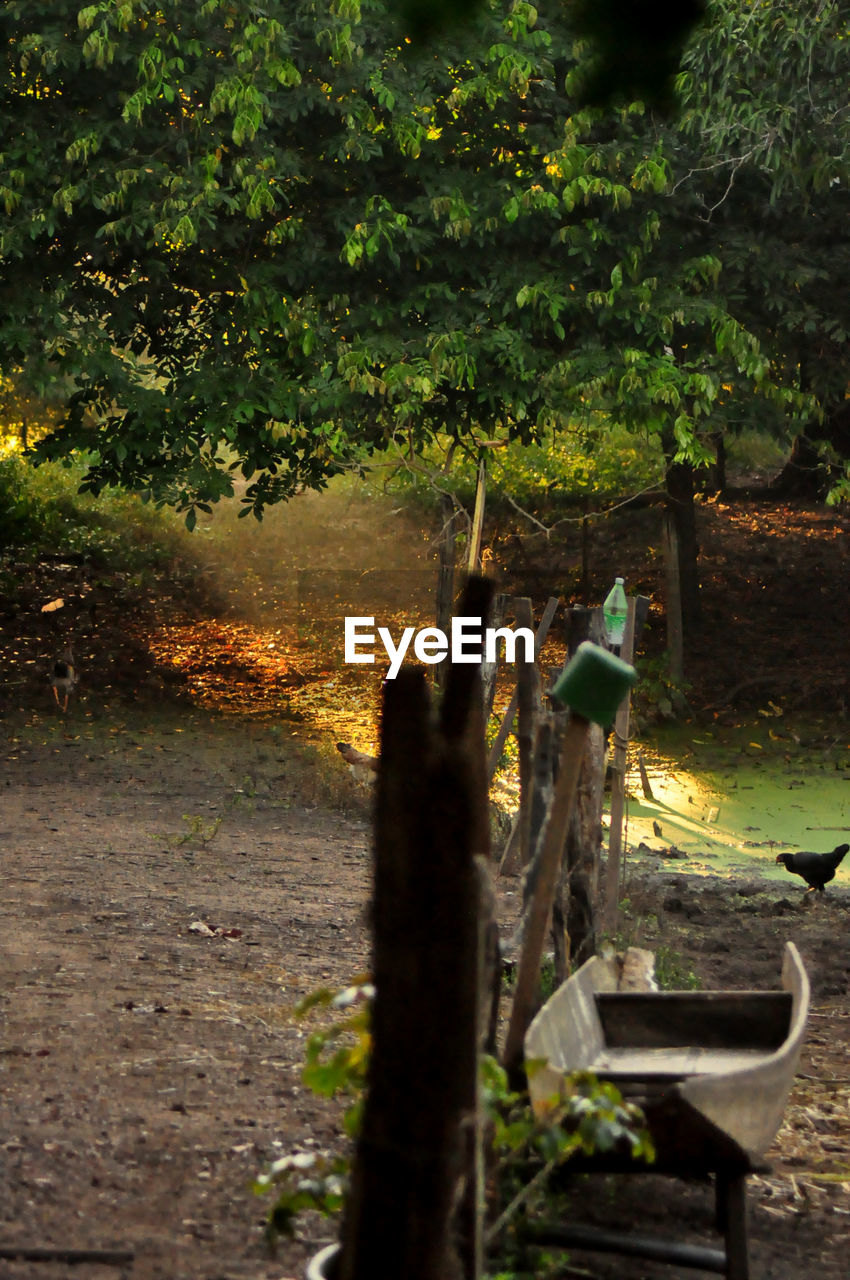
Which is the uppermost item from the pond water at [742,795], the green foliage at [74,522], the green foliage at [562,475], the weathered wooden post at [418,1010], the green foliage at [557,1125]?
the green foliage at [562,475]

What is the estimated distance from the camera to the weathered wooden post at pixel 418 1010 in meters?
2.48

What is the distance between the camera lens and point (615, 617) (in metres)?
6.94

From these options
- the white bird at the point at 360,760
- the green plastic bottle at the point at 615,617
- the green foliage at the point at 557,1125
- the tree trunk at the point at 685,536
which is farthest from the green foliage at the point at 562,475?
the green foliage at the point at 557,1125

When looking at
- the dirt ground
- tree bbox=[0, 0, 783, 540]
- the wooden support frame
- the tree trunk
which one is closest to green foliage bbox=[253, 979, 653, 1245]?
the wooden support frame

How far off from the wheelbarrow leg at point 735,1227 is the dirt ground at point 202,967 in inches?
10.9

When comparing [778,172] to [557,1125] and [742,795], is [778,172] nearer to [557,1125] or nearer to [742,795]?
[742,795]

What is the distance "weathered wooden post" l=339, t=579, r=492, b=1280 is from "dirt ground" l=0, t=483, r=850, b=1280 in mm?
1109

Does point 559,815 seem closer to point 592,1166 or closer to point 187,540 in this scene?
point 592,1166

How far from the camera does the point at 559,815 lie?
10.6 feet

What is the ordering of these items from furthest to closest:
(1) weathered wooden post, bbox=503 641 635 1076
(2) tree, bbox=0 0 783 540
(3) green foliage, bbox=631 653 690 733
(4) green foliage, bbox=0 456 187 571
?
(4) green foliage, bbox=0 456 187 571 < (3) green foliage, bbox=631 653 690 733 < (2) tree, bbox=0 0 783 540 < (1) weathered wooden post, bbox=503 641 635 1076

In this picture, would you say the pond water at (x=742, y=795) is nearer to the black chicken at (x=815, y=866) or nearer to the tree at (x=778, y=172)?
the black chicken at (x=815, y=866)

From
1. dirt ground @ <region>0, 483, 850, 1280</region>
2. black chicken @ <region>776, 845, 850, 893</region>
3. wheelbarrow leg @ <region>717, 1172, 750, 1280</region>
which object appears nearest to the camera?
wheelbarrow leg @ <region>717, 1172, 750, 1280</region>

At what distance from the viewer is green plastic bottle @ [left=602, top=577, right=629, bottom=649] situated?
689 centimetres

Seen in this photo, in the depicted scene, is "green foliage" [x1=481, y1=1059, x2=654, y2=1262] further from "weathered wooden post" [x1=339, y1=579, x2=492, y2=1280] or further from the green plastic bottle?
the green plastic bottle
